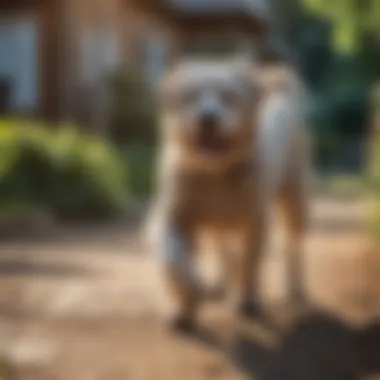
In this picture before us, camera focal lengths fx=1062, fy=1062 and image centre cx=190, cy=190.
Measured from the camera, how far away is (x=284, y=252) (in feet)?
5.20

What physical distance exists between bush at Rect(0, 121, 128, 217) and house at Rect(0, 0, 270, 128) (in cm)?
8

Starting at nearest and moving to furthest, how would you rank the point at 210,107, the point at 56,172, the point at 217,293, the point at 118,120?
the point at 210,107, the point at 217,293, the point at 118,120, the point at 56,172

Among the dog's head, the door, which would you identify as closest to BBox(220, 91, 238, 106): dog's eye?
the dog's head

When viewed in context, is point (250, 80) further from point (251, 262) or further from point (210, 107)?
point (251, 262)

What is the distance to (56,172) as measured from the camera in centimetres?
193

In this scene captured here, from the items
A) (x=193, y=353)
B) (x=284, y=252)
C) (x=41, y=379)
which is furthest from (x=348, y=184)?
(x=41, y=379)

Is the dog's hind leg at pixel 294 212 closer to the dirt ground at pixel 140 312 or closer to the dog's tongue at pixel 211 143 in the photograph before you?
the dirt ground at pixel 140 312

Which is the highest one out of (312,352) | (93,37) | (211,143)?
(93,37)

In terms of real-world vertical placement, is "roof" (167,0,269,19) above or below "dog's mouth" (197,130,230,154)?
above

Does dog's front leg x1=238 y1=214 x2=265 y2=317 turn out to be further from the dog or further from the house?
the house

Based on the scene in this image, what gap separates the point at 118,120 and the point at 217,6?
0.37 m

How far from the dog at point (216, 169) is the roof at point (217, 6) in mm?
76

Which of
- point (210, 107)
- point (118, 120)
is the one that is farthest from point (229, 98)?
point (118, 120)

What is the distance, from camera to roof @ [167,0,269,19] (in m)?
1.26
